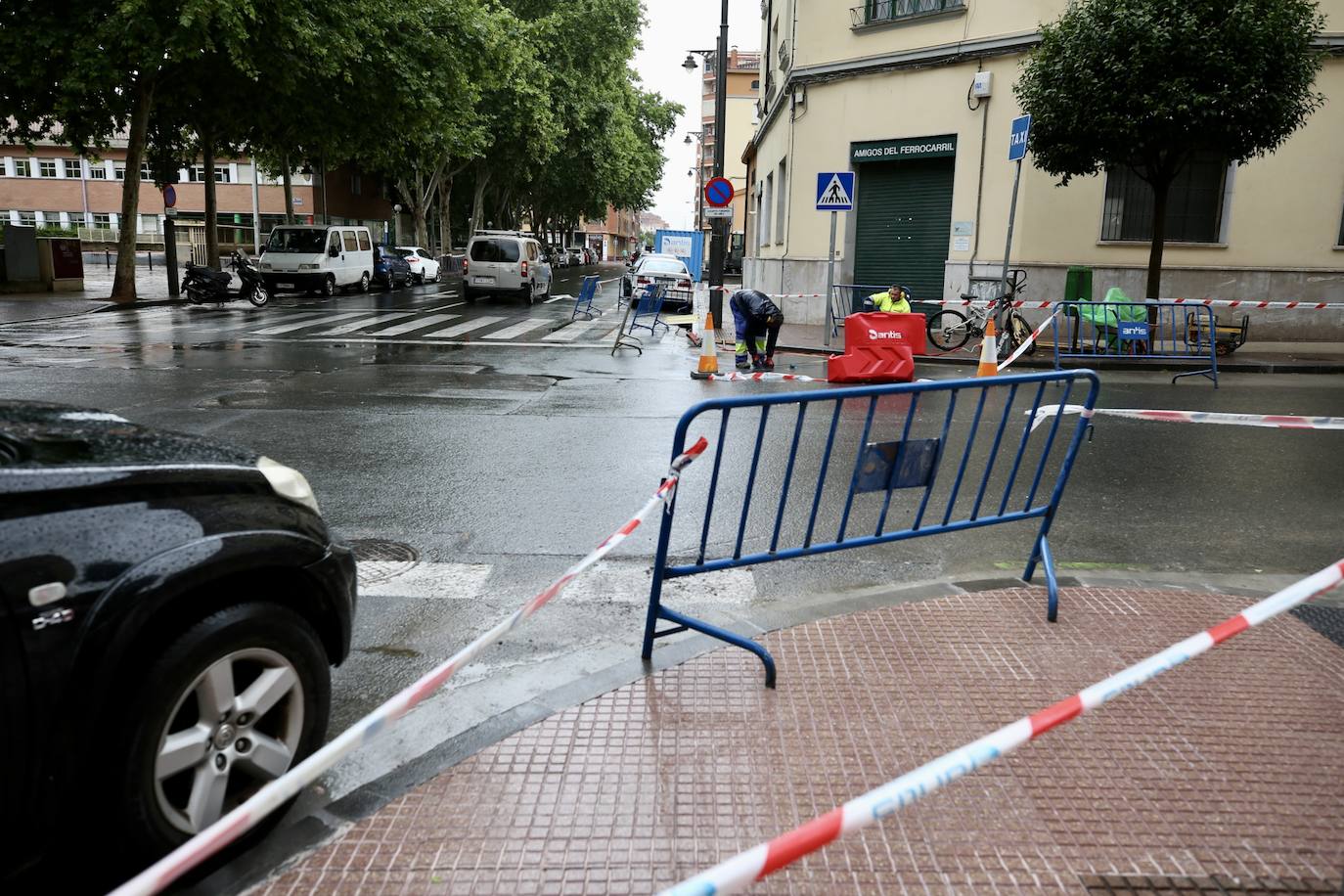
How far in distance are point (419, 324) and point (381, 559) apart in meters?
15.3

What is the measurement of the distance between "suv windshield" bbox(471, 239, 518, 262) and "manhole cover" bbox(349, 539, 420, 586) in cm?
2104

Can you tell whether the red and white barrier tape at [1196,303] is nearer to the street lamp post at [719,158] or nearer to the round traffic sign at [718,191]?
the street lamp post at [719,158]

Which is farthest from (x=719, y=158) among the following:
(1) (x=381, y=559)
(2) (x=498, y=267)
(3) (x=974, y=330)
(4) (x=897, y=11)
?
(1) (x=381, y=559)

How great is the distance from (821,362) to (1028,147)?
528cm

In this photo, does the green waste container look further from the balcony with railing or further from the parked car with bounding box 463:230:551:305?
the parked car with bounding box 463:230:551:305

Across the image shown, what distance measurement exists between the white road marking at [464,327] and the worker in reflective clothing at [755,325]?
641cm

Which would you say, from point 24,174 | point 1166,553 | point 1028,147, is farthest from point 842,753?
point 24,174

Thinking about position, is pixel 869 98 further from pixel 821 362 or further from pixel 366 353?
pixel 366 353

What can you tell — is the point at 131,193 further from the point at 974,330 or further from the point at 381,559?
the point at 381,559

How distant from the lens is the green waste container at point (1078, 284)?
1705 cm

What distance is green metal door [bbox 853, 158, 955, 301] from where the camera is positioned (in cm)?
1997

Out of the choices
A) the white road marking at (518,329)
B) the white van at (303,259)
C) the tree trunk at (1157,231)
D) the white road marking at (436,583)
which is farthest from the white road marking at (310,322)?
the tree trunk at (1157,231)

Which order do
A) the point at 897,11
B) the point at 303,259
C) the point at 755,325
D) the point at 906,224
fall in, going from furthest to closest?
the point at 303,259
the point at 906,224
the point at 897,11
the point at 755,325

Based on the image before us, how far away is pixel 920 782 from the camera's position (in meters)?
1.98
